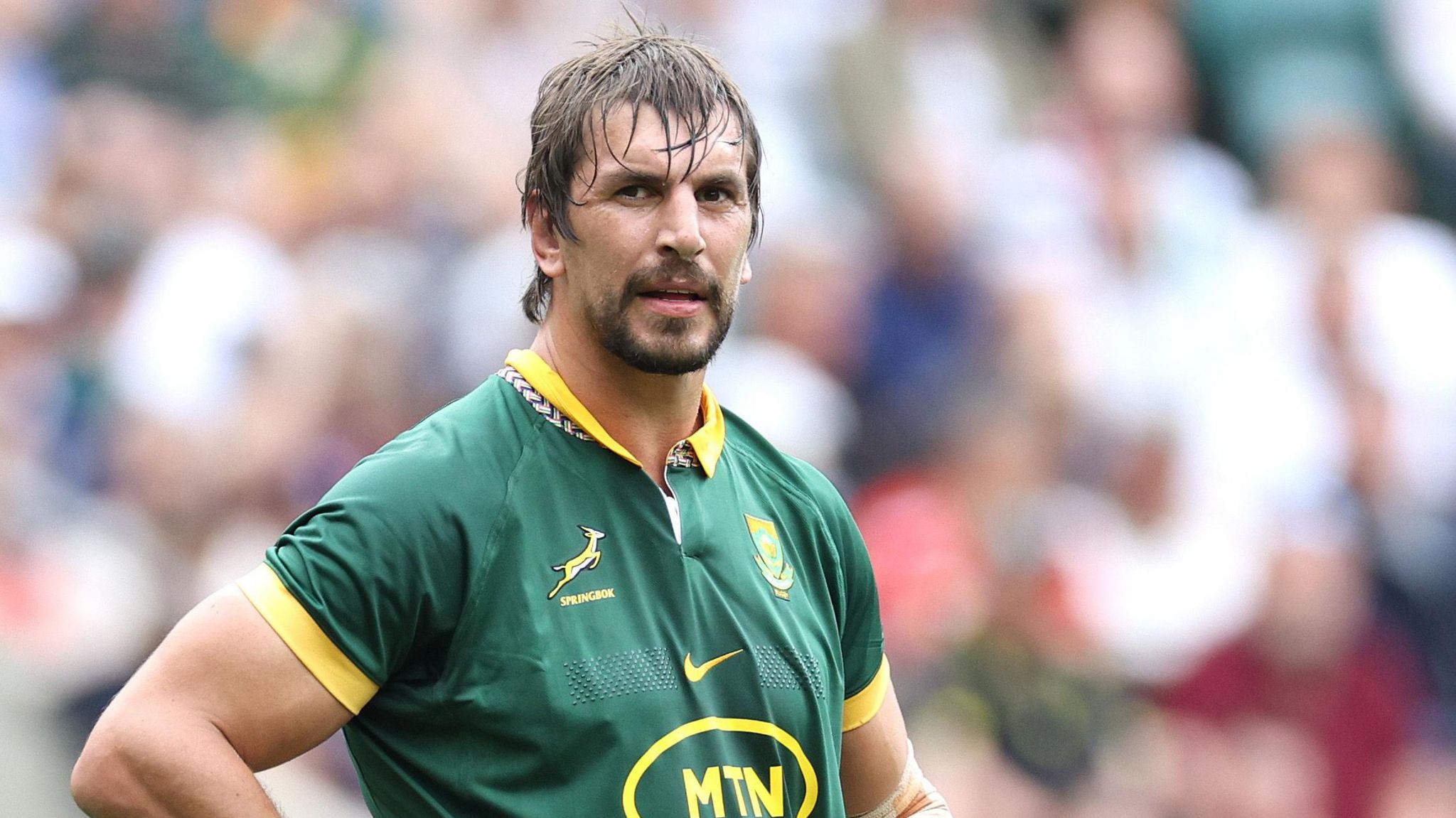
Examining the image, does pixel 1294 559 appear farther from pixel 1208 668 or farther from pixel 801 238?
pixel 801 238

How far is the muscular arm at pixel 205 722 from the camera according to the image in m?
2.74

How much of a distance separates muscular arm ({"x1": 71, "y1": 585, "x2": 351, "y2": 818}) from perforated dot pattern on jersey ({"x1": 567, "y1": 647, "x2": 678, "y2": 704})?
0.37 metres

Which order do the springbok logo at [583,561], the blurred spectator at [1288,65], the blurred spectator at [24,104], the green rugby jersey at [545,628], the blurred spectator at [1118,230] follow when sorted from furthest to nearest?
the blurred spectator at [1288,65] < the blurred spectator at [1118,230] < the blurred spectator at [24,104] < the springbok logo at [583,561] < the green rugby jersey at [545,628]

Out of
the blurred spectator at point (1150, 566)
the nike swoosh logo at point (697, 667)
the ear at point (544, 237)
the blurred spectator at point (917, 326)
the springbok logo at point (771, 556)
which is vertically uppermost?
the ear at point (544, 237)

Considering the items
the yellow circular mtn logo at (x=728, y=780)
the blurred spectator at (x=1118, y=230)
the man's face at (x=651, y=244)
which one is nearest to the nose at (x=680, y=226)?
the man's face at (x=651, y=244)

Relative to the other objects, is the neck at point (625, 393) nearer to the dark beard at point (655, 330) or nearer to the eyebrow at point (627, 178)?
the dark beard at point (655, 330)

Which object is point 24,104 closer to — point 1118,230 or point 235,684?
point 1118,230

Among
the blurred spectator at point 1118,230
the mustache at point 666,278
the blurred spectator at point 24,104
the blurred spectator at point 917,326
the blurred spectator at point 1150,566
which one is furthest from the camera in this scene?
the blurred spectator at point 1118,230

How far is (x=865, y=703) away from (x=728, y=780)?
55 cm

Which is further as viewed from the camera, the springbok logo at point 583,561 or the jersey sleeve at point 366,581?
the springbok logo at point 583,561

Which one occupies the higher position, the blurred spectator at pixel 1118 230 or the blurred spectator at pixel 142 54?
the blurred spectator at pixel 142 54

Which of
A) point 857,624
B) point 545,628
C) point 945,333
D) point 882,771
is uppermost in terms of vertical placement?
point 545,628

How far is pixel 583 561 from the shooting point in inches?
119

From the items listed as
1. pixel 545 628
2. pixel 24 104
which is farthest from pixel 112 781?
pixel 24 104
